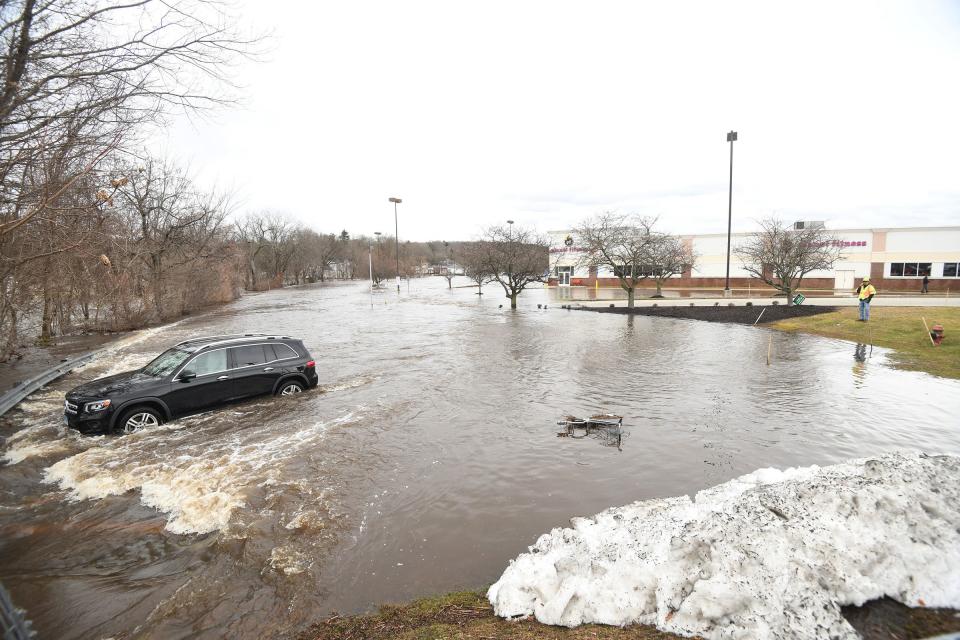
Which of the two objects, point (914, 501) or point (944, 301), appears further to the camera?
point (944, 301)

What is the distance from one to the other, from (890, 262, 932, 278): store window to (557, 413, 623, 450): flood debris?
1840 inches

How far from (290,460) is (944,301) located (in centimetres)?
3896

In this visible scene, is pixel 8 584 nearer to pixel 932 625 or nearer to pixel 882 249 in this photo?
pixel 932 625

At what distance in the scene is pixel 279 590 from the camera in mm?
4609

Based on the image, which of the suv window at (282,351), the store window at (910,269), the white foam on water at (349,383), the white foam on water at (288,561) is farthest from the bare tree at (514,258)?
the store window at (910,269)

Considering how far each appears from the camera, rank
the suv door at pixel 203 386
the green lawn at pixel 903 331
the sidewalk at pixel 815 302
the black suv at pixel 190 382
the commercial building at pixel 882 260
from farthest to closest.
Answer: the commercial building at pixel 882 260 → the sidewalk at pixel 815 302 → the green lawn at pixel 903 331 → the suv door at pixel 203 386 → the black suv at pixel 190 382

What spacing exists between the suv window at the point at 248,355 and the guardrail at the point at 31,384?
4623 mm

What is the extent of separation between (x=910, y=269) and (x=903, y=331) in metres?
29.6

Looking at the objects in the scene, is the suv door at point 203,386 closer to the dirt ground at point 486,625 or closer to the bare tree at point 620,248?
the dirt ground at point 486,625

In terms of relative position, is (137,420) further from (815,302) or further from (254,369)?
(815,302)

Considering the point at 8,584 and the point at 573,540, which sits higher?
the point at 573,540

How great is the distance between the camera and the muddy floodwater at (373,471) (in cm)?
469

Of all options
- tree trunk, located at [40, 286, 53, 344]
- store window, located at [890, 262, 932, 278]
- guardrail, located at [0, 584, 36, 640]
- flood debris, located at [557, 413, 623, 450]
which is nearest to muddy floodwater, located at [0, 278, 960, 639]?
flood debris, located at [557, 413, 623, 450]

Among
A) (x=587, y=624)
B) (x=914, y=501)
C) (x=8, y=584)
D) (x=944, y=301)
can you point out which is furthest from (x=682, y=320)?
(x=8, y=584)
